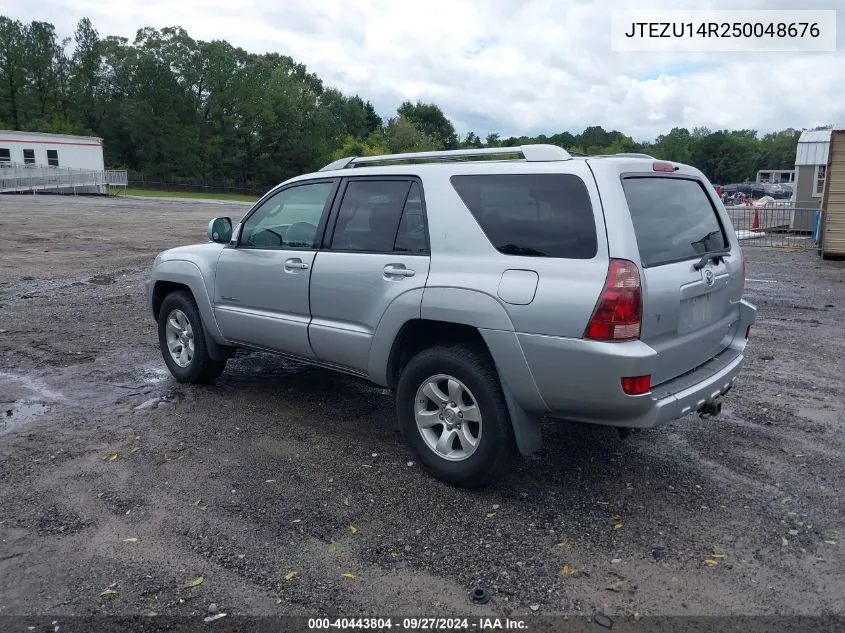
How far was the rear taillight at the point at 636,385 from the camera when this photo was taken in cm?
347

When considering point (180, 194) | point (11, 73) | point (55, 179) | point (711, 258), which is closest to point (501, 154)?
point (711, 258)

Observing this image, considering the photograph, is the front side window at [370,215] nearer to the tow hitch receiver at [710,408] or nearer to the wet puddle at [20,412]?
the tow hitch receiver at [710,408]

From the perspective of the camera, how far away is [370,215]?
470 cm

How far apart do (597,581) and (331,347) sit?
231cm

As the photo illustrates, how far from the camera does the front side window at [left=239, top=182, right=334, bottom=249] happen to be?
508cm

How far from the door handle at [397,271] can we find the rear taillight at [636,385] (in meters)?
1.43

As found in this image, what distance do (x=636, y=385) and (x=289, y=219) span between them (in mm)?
2975

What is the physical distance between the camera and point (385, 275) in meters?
4.40

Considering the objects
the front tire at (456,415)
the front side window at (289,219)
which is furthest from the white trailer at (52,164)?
the front tire at (456,415)

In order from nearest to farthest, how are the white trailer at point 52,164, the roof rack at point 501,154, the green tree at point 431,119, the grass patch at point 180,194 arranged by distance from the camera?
1. the roof rack at point 501,154
2. the white trailer at point 52,164
3. the grass patch at point 180,194
4. the green tree at point 431,119

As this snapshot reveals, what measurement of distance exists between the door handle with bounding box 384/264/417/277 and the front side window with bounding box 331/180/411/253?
0.14m

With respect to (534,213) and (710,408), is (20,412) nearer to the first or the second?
(534,213)

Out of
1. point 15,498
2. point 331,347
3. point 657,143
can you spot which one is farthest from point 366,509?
point 657,143

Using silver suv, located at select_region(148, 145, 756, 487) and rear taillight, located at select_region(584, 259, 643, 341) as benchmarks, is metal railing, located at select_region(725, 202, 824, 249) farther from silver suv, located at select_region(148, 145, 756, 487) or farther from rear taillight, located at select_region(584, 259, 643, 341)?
rear taillight, located at select_region(584, 259, 643, 341)
